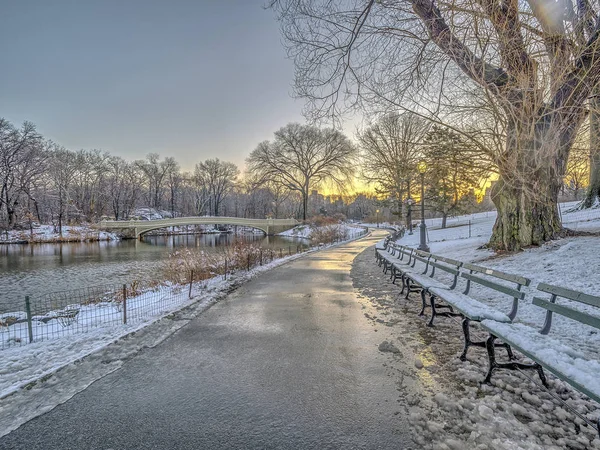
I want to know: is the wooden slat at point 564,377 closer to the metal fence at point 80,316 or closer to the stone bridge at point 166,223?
the metal fence at point 80,316

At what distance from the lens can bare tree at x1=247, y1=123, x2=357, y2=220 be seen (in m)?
41.1

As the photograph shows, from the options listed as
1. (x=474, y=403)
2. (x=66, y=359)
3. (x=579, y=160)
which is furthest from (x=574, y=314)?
(x=579, y=160)

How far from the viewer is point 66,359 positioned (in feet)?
12.6

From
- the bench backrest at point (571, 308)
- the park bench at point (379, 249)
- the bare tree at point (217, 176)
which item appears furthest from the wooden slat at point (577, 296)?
the bare tree at point (217, 176)

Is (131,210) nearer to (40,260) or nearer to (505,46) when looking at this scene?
(40,260)

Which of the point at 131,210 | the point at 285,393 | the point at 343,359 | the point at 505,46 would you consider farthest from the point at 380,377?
the point at 131,210

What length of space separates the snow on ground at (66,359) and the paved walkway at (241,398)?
0.74 ft

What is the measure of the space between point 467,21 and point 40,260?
2482 centimetres

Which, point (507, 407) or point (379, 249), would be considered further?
point (379, 249)

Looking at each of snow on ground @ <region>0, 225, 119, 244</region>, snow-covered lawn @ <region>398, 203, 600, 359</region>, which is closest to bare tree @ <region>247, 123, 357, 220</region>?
snow on ground @ <region>0, 225, 119, 244</region>

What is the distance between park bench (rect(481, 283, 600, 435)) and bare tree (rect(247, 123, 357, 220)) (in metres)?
38.6

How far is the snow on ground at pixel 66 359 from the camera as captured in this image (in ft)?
9.47

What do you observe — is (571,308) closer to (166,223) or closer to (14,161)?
(166,223)

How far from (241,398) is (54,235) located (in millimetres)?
42645
